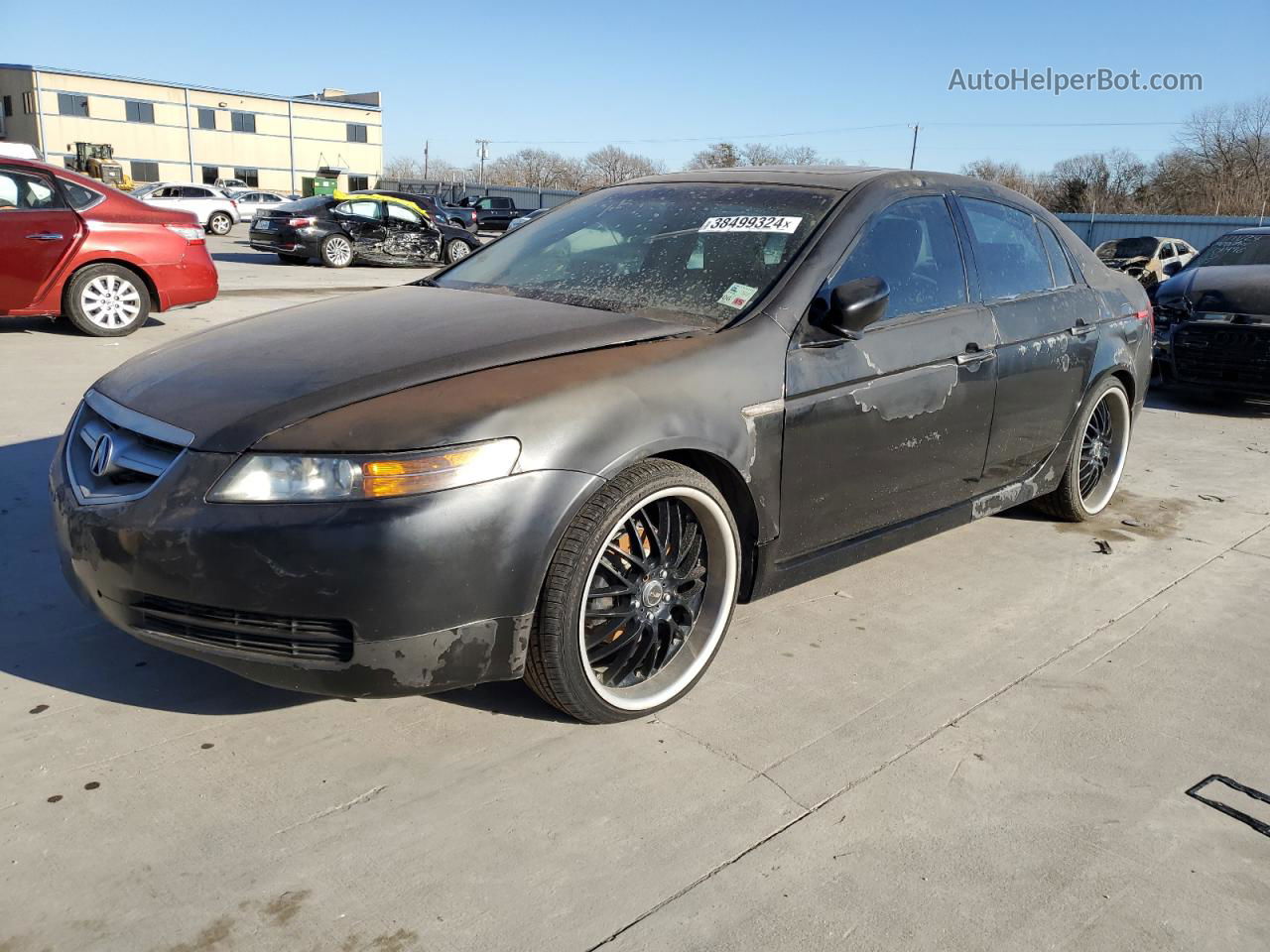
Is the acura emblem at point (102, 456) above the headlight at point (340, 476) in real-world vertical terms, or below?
below

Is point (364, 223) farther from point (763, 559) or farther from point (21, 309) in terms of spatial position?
point (763, 559)

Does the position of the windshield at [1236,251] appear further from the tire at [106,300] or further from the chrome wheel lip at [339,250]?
the chrome wheel lip at [339,250]

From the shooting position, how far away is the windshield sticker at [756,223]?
3494mm

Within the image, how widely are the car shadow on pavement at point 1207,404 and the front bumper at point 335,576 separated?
754 cm

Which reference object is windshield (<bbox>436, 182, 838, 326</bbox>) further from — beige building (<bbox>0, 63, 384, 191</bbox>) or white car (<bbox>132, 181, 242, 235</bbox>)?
beige building (<bbox>0, 63, 384, 191</bbox>)

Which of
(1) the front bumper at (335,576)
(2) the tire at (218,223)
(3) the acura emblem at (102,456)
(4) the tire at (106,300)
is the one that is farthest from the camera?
(2) the tire at (218,223)

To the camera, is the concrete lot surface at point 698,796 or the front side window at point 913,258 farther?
the front side window at point 913,258

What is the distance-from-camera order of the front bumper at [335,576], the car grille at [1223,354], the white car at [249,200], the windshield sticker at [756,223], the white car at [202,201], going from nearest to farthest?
the front bumper at [335,576]
the windshield sticker at [756,223]
the car grille at [1223,354]
the white car at [202,201]
the white car at [249,200]

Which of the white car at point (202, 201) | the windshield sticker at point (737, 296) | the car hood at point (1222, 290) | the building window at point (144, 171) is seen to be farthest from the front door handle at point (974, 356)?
the building window at point (144, 171)

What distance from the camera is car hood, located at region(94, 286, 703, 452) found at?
8.50 feet

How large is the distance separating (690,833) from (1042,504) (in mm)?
3287

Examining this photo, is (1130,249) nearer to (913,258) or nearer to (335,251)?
(335,251)

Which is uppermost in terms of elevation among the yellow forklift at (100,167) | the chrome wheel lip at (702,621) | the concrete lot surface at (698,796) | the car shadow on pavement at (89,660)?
the yellow forklift at (100,167)

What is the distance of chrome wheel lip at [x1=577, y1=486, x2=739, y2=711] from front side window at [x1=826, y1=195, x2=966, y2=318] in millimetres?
895
